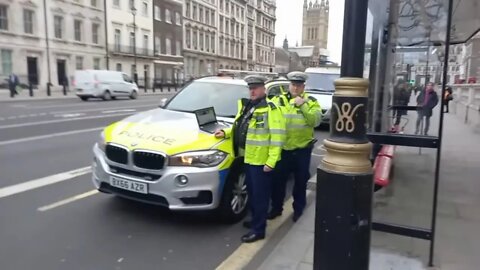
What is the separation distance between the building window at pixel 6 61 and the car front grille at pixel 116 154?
36.5 metres

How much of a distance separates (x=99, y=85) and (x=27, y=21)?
16.0 meters

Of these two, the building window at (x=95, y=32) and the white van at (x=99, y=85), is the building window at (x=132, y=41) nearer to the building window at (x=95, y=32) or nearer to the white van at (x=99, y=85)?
the building window at (x=95, y=32)

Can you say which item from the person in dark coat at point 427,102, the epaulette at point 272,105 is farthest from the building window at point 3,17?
the person in dark coat at point 427,102

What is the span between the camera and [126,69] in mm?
51969

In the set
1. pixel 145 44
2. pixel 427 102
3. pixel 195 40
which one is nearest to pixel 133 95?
pixel 145 44

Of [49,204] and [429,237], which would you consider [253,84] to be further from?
[49,204]

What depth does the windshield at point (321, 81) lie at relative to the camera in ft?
50.7

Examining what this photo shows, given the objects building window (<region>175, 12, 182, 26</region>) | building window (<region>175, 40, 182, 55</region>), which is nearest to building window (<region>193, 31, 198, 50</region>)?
building window (<region>175, 40, 182, 55</region>)

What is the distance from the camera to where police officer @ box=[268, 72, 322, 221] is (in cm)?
488

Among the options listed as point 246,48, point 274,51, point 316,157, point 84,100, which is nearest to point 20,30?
point 84,100

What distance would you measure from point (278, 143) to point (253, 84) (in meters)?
0.68

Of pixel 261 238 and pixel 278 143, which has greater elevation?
pixel 278 143

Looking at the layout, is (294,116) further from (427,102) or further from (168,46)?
(168,46)

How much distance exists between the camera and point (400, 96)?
738 cm
